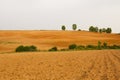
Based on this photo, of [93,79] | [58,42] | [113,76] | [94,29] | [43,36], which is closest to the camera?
[93,79]

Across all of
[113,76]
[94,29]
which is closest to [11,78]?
[113,76]

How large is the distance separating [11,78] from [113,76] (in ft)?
21.0

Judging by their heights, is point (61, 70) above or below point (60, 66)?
above

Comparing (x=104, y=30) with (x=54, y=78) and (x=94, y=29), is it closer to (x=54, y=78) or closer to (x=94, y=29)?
(x=94, y=29)

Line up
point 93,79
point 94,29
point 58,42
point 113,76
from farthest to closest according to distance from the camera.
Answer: point 94,29 → point 58,42 → point 113,76 → point 93,79

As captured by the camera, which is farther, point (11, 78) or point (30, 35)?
point (30, 35)

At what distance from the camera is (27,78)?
1966 cm

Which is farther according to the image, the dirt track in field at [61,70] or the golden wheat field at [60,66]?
the golden wheat field at [60,66]

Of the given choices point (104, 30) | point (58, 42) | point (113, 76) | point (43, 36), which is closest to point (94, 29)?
point (104, 30)

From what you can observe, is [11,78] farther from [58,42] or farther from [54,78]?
[58,42]

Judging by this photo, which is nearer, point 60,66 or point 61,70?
point 61,70

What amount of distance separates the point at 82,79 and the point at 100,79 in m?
1.06

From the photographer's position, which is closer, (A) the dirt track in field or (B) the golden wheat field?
(A) the dirt track in field

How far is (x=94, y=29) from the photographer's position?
17475cm
